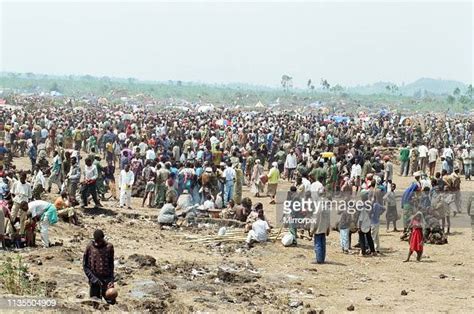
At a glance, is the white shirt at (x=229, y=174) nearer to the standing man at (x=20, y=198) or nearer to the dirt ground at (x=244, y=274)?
the dirt ground at (x=244, y=274)

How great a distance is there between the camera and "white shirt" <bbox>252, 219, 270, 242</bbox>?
14.1 meters

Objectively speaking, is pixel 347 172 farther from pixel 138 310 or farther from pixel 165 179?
pixel 138 310

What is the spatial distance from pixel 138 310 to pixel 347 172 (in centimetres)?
1057

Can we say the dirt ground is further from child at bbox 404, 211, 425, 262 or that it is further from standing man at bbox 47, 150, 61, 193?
standing man at bbox 47, 150, 61, 193

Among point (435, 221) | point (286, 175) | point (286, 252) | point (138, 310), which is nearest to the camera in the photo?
point (138, 310)

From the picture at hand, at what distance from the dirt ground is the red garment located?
Answer: 316mm

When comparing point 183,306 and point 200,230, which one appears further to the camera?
point 200,230

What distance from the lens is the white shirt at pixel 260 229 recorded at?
14.1m

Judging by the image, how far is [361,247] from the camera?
45.8 ft

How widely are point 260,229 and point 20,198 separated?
14.7 feet

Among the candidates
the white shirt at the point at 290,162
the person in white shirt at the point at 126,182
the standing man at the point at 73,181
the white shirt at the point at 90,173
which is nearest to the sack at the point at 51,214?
the white shirt at the point at 90,173

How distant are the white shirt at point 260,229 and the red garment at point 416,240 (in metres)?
2.76

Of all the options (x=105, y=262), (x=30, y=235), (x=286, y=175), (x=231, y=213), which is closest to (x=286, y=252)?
(x=231, y=213)

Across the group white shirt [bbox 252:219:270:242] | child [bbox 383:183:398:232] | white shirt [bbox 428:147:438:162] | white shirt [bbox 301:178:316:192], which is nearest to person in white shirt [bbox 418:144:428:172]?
white shirt [bbox 428:147:438:162]
